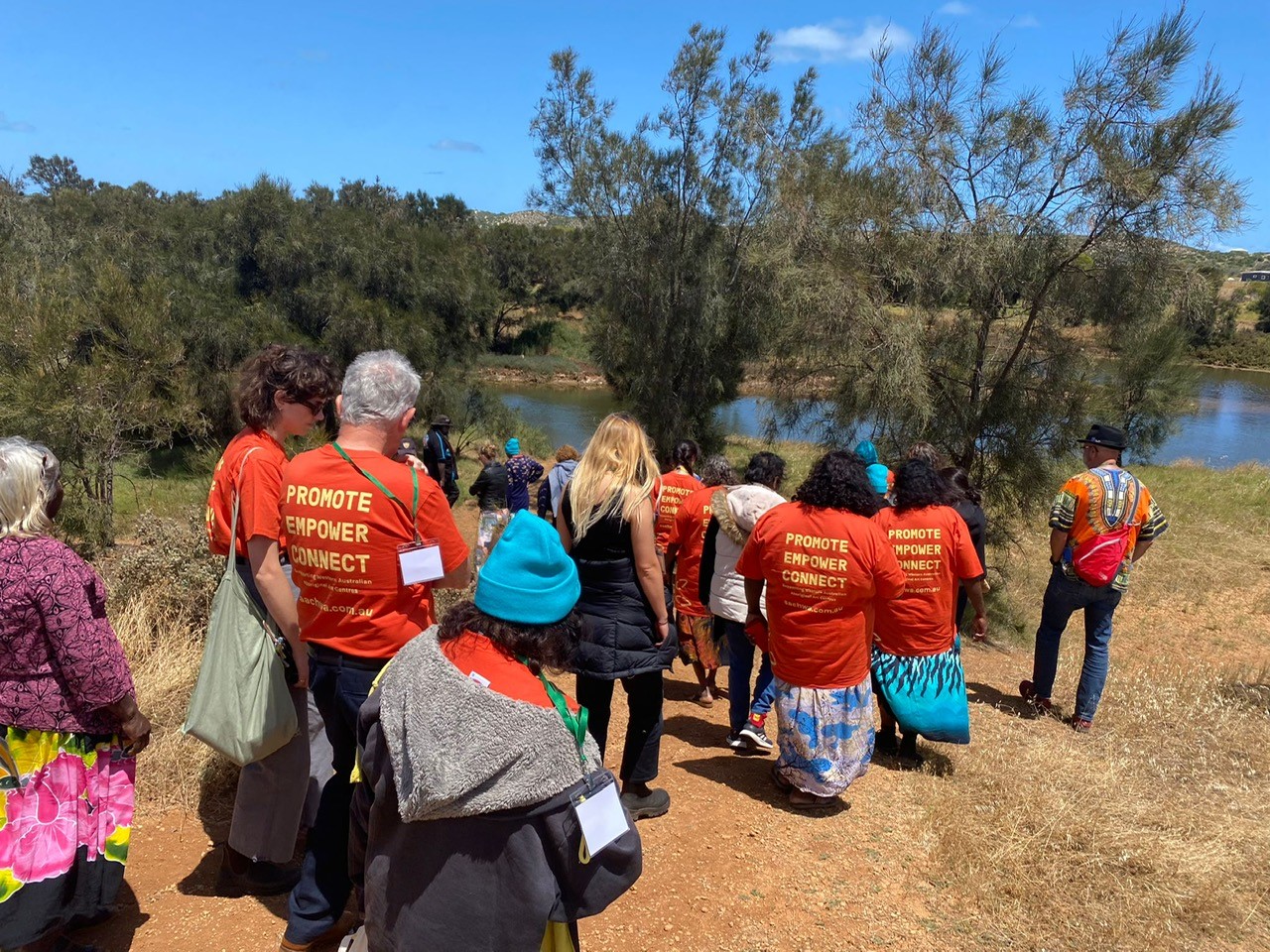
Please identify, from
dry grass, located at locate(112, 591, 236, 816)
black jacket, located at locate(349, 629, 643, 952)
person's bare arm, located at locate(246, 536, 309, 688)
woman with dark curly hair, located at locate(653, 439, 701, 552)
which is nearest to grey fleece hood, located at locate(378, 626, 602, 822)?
black jacket, located at locate(349, 629, 643, 952)

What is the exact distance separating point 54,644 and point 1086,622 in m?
5.26

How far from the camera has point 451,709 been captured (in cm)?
156

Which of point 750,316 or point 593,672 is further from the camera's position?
point 750,316

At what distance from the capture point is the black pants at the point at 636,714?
326 cm

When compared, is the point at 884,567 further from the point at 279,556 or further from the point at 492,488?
the point at 492,488

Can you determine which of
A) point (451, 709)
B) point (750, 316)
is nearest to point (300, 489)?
point (451, 709)

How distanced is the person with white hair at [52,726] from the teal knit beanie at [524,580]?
137 cm

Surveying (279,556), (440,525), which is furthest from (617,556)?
(279,556)

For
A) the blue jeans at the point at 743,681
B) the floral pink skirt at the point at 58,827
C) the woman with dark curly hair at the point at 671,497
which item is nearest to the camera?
the floral pink skirt at the point at 58,827

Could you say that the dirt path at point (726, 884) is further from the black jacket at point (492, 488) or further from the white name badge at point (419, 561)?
the black jacket at point (492, 488)

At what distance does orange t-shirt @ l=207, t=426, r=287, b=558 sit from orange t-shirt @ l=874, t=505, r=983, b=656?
2580 mm

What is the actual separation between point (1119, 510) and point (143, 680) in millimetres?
5483

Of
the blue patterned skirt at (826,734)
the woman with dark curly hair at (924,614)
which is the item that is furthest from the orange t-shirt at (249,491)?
the woman with dark curly hair at (924,614)

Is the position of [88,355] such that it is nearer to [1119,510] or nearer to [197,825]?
[197,825]
